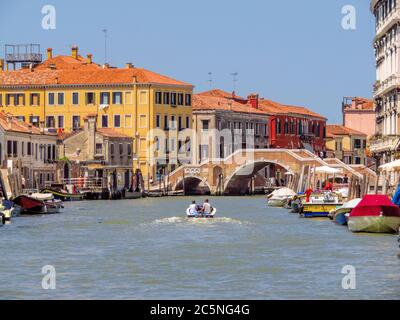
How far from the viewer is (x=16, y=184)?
169 feet

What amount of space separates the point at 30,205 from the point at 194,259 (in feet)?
66.4

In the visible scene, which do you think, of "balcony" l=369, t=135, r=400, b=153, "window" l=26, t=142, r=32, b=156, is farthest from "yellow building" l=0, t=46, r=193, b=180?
"balcony" l=369, t=135, r=400, b=153

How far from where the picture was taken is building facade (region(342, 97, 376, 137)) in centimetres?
11112

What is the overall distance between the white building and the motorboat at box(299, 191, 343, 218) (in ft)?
12.2

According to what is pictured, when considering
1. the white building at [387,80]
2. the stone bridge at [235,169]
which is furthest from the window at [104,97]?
the white building at [387,80]

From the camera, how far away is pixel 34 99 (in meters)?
80.8

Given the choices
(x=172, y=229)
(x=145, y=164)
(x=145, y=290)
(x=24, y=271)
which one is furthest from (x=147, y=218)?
(x=145, y=164)

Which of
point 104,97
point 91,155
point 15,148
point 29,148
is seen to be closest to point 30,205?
point 15,148

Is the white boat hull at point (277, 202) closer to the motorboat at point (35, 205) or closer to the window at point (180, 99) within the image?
the motorboat at point (35, 205)

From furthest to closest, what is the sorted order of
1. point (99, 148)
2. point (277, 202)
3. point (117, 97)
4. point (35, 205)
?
point (117, 97) → point (99, 148) → point (277, 202) → point (35, 205)

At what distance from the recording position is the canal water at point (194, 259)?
2269 centimetres

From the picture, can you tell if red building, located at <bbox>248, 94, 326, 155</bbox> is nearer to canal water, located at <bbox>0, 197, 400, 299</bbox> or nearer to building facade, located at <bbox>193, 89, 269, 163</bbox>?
building facade, located at <bbox>193, 89, 269, 163</bbox>

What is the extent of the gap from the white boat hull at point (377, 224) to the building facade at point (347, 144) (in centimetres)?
7262

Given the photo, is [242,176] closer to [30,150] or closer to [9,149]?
[30,150]
